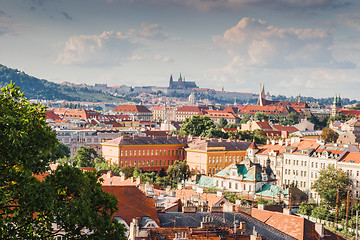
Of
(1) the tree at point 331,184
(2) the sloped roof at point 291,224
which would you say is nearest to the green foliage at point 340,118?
(1) the tree at point 331,184

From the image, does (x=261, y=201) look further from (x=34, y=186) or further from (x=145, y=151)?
(x=34, y=186)

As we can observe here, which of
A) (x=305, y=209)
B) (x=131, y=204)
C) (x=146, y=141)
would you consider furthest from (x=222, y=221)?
(x=146, y=141)

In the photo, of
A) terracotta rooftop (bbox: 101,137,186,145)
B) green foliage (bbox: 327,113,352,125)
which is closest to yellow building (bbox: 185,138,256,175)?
terracotta rooftop (bbox: 101,137,186,145)

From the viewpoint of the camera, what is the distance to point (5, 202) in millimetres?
14641

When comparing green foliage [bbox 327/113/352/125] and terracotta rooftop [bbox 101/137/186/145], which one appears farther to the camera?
green foliage [bbox 327/113/352/125]

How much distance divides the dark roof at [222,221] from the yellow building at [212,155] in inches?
2205

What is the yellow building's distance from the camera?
89812 mm

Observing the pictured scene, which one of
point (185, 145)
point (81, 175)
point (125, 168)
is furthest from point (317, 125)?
point (81, 175)

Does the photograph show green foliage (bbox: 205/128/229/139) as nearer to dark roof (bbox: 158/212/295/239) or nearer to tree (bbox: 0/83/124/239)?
dark roof (bbox: 158/212/295/239)

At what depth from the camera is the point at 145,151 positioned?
92688 millimetres

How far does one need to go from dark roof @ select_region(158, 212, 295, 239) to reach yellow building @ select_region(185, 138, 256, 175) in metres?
56.0

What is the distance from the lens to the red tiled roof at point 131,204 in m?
31.1

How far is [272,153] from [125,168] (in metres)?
20.2

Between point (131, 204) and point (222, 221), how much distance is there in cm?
475
